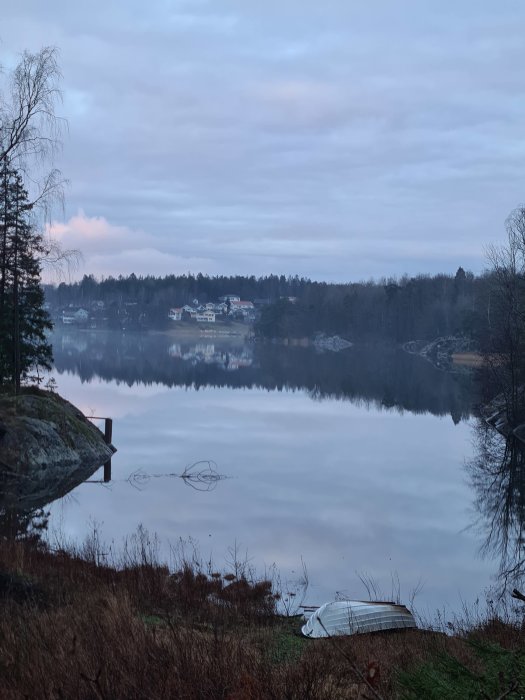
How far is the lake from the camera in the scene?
63.5ft

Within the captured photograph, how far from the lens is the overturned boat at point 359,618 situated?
12.0m

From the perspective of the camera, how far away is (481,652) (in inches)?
152

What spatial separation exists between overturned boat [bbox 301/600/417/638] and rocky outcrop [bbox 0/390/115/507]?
14170mm

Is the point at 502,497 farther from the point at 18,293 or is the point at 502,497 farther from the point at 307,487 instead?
the point at 18,293

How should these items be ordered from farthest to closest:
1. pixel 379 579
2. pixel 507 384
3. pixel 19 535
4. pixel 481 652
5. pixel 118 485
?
pixel 507 384 → pixel 118 485 → pixel 19 535 → pixel 379 579 → pixel 481 652

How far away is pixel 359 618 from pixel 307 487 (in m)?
16.5

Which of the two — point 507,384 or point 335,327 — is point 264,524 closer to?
point 507,384

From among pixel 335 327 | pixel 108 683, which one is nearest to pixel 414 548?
pixel 108 683

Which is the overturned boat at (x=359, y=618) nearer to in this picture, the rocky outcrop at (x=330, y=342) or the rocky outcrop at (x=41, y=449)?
the rocky outcrop at (x=41, y=449)

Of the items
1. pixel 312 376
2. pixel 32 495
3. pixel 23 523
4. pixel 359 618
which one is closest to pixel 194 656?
pixel 359 618

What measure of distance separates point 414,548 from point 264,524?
4.59 m

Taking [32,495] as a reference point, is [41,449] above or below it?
above

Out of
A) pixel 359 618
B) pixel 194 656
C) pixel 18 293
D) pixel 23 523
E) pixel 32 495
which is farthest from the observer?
pixel 18 293

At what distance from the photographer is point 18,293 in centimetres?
3378
